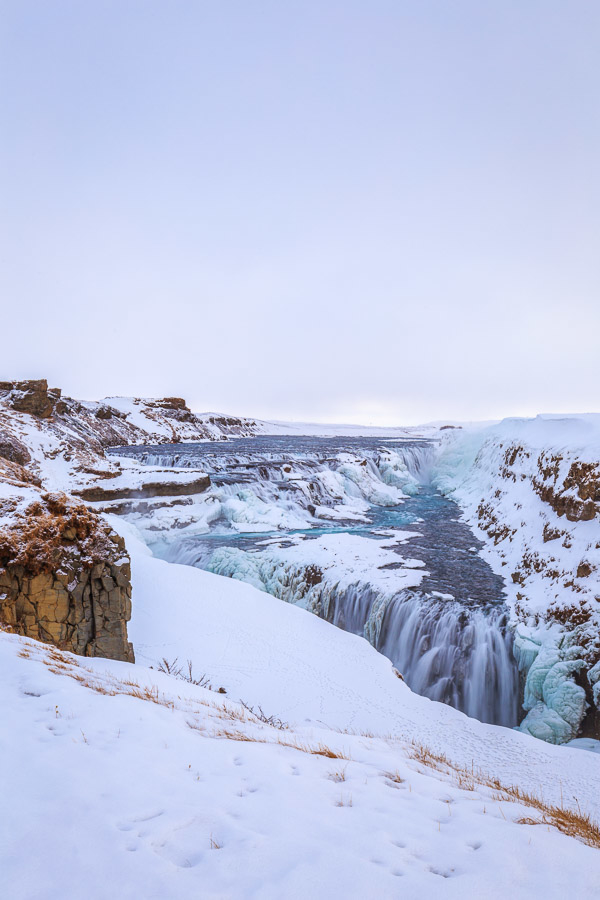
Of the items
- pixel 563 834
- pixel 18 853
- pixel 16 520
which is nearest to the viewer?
pixel 18 853

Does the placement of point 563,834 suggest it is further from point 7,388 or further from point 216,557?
point 7,388

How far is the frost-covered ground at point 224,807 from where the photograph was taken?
2.20m

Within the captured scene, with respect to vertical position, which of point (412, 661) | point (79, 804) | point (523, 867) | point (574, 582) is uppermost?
point (79, 804)

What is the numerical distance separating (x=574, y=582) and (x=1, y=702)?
10.5 meters

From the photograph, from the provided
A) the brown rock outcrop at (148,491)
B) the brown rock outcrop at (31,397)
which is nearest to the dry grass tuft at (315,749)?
the brown rock outcrop at (148,491)

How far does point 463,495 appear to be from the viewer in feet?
87.8

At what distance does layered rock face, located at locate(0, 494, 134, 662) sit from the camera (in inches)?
241

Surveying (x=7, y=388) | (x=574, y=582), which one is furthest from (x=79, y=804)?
(x=7, y=388)

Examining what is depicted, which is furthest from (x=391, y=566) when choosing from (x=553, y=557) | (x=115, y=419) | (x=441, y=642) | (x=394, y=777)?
(x=115, y=419)

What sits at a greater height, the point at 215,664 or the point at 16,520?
the point at 16,520

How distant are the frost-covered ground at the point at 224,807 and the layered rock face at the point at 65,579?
2.97 ft

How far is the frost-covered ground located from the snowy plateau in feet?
0.05

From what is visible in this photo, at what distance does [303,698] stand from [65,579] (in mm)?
4136

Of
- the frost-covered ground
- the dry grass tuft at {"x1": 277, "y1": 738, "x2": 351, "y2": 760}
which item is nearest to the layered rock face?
the frost-covered ground
